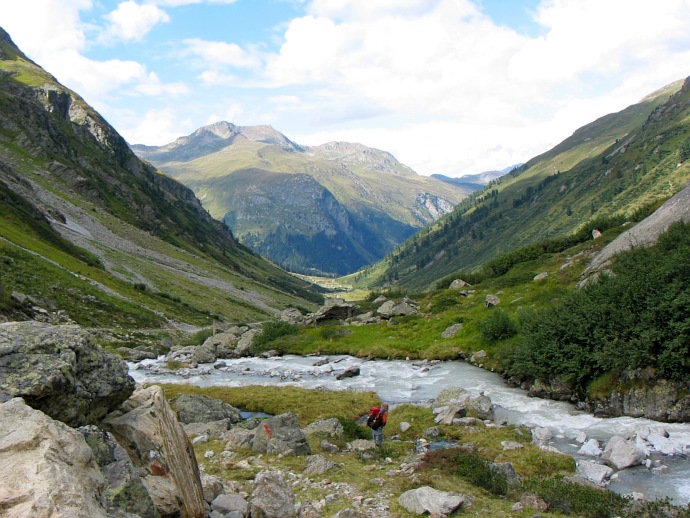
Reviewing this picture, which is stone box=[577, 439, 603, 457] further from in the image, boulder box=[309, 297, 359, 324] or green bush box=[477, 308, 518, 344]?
boulder box=[309, 297, 359, 324]

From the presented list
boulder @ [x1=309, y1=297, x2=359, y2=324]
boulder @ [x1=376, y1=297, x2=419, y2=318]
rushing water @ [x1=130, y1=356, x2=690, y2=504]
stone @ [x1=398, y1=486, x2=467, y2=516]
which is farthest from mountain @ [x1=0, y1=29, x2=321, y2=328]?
stone @ [x1=398, y1=486, x2=467, y2=516]

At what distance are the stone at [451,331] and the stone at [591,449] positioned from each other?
27.6 metres

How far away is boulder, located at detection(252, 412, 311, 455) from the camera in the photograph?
2000cm

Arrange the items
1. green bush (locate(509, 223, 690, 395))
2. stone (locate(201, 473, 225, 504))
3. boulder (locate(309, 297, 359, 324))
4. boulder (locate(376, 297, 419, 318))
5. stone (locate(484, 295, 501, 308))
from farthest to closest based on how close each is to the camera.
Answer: boulder (locate(309, 297, 359, 324)) < boulder (locate(376, 297, 419, 318)) < stone (locate(484, 295, 501, 308)) < green bush (locate(509, 223, 690, 395)) < stone (locate(201, 473, 225, 504))

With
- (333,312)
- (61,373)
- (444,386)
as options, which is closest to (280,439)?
(61,373)

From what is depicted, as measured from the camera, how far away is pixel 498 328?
144 feet

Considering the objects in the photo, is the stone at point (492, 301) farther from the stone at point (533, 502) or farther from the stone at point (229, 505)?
the stone at point (229, 505)

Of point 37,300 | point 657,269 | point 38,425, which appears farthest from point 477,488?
point 37,300

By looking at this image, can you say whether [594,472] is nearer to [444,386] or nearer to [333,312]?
[444,386]

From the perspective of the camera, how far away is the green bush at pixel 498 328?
43.4 meters

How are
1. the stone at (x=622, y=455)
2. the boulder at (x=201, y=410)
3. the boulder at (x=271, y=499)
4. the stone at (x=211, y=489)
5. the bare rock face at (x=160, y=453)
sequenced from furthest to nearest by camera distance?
the boulder at (x=201, y=410), the stone at (x=622, y=455), the stone at (x=211, y=489), the boulder at (x=271, y=499), the bare rock face at (x=160, y=453)

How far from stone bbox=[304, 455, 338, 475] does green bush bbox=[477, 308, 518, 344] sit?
2941 centimetres

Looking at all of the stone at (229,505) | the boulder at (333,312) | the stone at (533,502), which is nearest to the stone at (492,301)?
the boulder at (333,312)

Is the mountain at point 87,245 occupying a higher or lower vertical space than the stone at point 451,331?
higher
